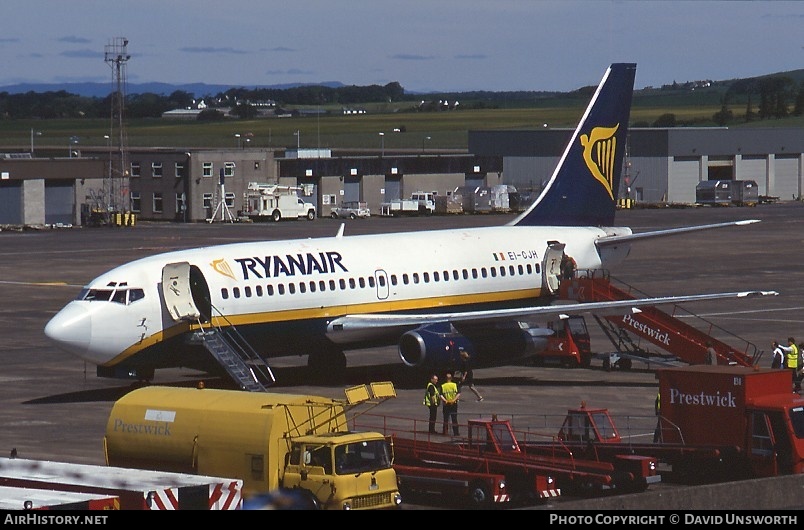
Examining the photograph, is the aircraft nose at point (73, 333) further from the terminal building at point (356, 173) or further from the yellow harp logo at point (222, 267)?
the terminal building at point (356, 173)

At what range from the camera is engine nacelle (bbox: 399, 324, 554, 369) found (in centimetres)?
4297

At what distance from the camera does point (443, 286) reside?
4791 cm

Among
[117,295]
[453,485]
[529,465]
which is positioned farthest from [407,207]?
[453,485]

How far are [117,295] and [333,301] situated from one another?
272 inches

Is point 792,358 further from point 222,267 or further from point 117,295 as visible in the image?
A: point 117,295

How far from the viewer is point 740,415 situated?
31547mm

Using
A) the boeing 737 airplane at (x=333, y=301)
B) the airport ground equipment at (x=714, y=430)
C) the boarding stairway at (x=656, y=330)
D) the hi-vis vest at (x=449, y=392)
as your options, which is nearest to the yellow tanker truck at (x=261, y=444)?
the airport ground equipment at (x=714, y=430)

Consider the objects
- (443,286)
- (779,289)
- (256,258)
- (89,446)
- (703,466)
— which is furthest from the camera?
(779,289)

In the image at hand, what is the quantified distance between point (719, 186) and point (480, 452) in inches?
4982

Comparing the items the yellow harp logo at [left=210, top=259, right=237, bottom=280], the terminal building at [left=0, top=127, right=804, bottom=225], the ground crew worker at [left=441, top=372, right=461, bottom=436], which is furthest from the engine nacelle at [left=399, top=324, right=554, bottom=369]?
the terminal building at [left=0, top=127, right=804, bottom=225]

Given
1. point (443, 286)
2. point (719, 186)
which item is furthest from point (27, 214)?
point (443, 286)

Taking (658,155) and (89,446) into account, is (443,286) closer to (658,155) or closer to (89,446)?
(89,446)

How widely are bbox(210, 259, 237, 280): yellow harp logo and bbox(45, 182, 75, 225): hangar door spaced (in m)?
87.1

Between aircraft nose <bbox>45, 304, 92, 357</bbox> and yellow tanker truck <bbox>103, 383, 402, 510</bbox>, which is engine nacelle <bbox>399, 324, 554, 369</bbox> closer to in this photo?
aircraft nose <bbox>45, 304, 92, 357</bbox>
